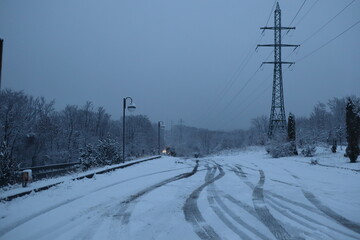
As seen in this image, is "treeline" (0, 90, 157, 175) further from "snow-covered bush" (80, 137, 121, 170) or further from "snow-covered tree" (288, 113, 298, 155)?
"snow-covered tree" (288, 113, 298, 155)

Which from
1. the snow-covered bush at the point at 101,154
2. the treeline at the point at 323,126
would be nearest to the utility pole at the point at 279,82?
the treeline at the point at 323,126

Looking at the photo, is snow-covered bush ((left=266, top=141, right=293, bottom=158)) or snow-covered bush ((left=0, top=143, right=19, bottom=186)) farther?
snow-covered bush ((left=266, top=141, right=293, bottom=158))

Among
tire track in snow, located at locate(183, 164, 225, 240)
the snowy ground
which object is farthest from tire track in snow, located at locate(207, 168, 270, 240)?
tire track in snow, located at locate(183, 164, 225, 240)

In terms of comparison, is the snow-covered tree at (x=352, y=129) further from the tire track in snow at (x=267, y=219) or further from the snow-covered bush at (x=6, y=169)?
the snow-covered bush at (x=6, y=169)

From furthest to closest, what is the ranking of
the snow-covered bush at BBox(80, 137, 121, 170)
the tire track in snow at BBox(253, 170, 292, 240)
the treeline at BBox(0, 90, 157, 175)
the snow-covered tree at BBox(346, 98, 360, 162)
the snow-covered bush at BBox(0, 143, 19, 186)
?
the treeline at BBox(0, 90, 157, 175) < the snow-covered bush at BBox(80, 137, 121, 170) < the snow-covered tree at BBox(346, 98, 360, 162) < the snow-covered bush at BBox(0, 143, 19, 186) < the tire track in snow at BBox(253, 170, 292, 240)

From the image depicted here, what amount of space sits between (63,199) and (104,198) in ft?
4.07

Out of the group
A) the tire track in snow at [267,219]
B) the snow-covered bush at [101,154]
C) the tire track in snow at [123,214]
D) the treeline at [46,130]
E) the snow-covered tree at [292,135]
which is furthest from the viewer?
the treeline at [46,130]

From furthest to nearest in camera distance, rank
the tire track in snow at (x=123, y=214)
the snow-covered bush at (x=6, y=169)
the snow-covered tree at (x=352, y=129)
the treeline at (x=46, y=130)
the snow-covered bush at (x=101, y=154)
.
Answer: the treeline at (x=46, y=130), the snow-covered bush at (x=101, y=154), the snow-covered tree at (x=352, y=129), the snow-covered bush at (x=6, y=169), the tire track in snow at (x=123, y=214)

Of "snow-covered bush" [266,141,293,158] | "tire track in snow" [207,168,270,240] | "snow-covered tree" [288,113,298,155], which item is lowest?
"tire track in snow" [207,168,270,240]

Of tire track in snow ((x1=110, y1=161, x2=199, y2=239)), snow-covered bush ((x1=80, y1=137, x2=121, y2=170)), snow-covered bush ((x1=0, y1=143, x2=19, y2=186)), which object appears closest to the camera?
tire track in snow ((x1=110, y1=161, x2=199, y2=239))

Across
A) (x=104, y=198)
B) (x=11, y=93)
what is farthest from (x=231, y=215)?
(x=11, y=93)

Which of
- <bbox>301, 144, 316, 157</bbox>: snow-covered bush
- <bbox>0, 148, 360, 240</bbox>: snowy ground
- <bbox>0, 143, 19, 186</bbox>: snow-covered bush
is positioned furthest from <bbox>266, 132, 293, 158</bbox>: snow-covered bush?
<bbox>0, 143, 19, 186</bbox>: snow-covered bush

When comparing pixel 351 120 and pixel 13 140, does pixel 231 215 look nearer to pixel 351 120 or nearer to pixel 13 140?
pixel 351 120

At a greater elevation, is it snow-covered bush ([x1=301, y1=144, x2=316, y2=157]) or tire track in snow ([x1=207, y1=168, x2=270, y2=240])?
snow-covered bush ([x1=301, y1=144, x2=316, y2=157])
